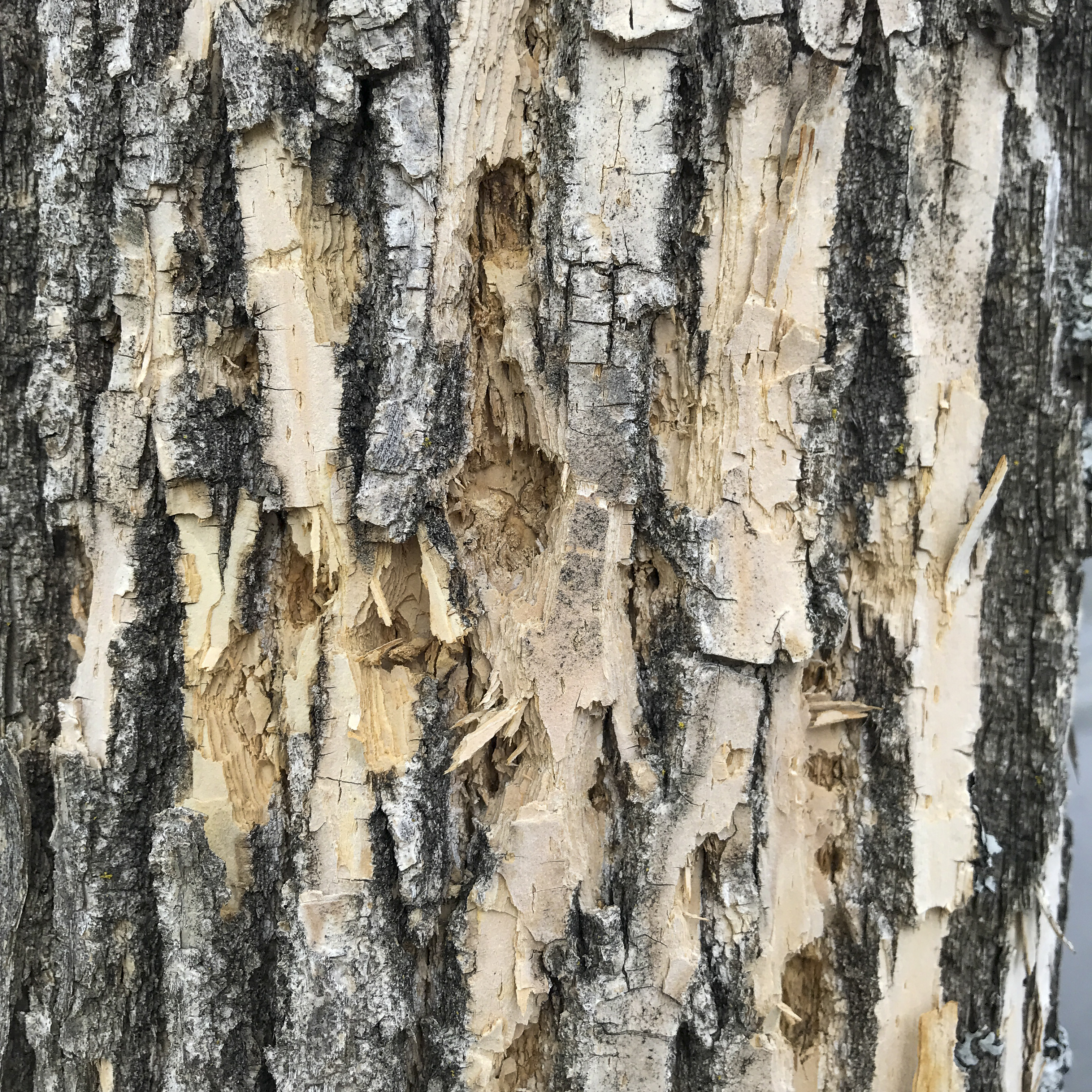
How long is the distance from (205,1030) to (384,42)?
4.19ft

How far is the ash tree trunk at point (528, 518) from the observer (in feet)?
3.35

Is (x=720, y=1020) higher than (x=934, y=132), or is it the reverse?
(x=934, y=132)

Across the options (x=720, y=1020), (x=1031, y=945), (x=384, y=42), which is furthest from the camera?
(x=1031, y=945)

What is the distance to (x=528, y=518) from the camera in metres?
1.11

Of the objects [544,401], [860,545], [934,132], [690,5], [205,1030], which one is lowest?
[205,1030]

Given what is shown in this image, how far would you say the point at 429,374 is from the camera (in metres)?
1.02

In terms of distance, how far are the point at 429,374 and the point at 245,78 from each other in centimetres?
43

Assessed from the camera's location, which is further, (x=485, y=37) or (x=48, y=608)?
(x=48, y=608)

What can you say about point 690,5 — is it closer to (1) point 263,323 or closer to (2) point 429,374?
(2) point 429,374

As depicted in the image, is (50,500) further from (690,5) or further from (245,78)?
(690,5)

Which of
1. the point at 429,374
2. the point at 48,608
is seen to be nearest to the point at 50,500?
the point at 48,608

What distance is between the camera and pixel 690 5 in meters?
0.99

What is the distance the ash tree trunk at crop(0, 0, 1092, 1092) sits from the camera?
3.35 ft

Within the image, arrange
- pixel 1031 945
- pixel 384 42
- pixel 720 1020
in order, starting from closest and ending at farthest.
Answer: pixel 384 42 < pixel 720 1020 < pixel 1031 945
